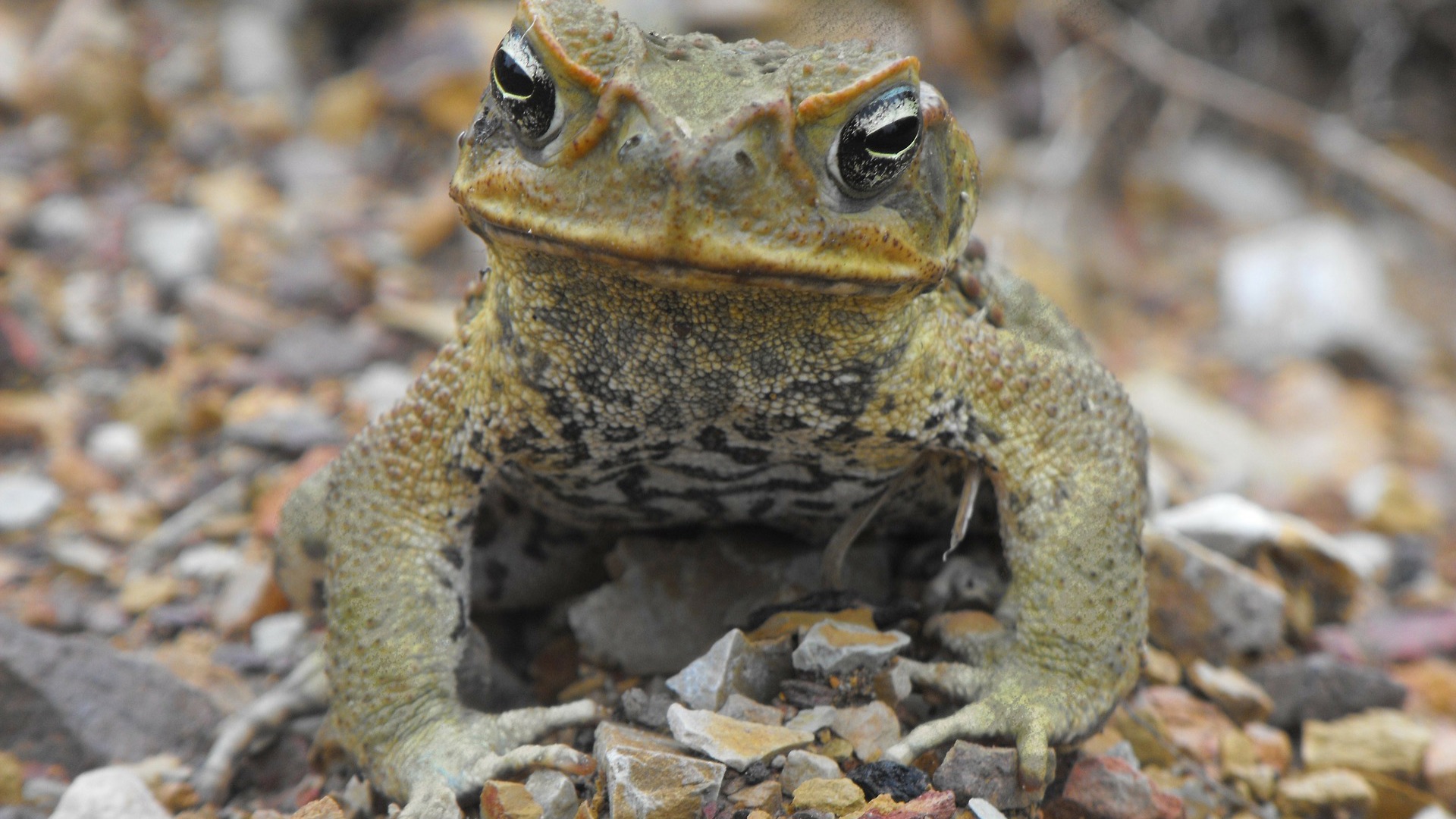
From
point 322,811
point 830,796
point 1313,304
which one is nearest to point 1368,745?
point 830,796

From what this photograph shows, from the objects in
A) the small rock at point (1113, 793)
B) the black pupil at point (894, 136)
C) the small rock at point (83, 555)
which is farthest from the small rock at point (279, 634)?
the black pupil at point (894, 136)

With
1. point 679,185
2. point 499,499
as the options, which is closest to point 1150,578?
point 499,499

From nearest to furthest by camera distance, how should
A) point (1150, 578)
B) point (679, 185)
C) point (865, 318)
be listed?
1. point (679, 185)
2. point (865, 318)
3. point (1150, 578)

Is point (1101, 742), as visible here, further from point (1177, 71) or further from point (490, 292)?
point (1177, 71)

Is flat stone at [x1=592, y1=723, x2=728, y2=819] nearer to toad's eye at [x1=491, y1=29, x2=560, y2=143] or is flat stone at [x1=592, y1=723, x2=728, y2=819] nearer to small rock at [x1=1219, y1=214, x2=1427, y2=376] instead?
toad's eye at [x1=491, y1=29, x2=560, y2=143]

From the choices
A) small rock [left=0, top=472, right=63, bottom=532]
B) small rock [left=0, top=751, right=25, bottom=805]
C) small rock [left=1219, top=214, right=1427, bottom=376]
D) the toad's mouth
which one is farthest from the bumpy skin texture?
small rock [left=1219, top=214, right=1427, bottom=376]

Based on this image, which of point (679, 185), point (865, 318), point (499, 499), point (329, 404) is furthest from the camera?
point (329, 404)

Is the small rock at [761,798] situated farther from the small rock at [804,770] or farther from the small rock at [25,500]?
the small rock at [25,500]

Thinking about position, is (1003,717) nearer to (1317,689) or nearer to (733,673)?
(733,673)
